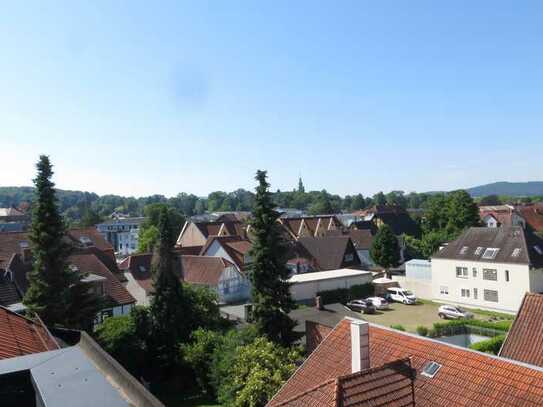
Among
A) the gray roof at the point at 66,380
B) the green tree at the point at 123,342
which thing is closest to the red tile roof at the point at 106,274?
the green tree at the point at 123,342

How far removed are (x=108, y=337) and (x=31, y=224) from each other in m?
7.66

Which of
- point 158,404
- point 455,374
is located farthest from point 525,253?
point 158,404

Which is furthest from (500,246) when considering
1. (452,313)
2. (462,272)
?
(452,313)

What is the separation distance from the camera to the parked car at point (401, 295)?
145 feet

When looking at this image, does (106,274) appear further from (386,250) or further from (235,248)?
(386,250)

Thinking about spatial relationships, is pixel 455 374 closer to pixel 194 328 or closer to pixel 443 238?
pixel 194 328

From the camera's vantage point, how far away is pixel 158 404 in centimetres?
784

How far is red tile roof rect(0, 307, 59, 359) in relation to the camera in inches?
441

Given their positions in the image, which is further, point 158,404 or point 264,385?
point 264,385

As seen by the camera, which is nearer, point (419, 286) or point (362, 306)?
point (362, 306)

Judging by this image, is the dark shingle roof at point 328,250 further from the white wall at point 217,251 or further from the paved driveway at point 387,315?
the paved driveway at point 387,315

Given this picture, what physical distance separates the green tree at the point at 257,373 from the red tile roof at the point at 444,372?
365 centimetres

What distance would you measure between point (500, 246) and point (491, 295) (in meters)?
4.42

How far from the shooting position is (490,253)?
139 ft
